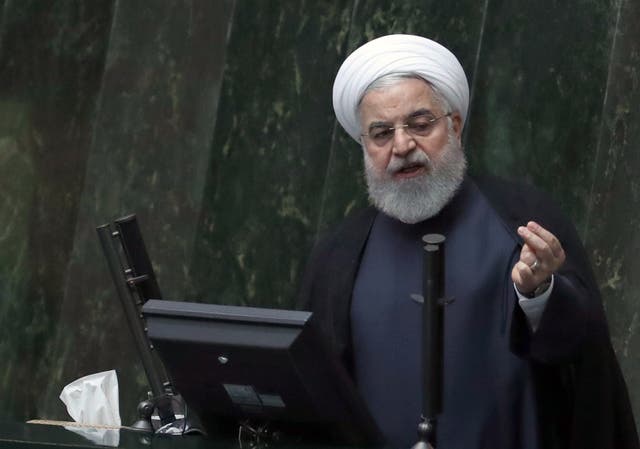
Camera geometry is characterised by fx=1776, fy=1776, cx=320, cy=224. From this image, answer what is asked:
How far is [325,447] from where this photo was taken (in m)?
3.86

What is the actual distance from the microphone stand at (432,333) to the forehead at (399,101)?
3.18 feet

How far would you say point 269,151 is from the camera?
255 inches

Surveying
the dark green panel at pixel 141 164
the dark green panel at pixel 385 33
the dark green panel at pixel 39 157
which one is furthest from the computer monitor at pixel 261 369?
the dark green panel at pixel 39 157

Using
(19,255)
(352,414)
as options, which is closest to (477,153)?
(19,255)

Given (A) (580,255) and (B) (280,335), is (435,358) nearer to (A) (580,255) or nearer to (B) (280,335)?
(B) (280,335)

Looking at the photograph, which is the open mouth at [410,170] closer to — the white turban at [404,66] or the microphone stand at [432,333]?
the white turban at [404,66]

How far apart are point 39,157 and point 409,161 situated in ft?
8.20

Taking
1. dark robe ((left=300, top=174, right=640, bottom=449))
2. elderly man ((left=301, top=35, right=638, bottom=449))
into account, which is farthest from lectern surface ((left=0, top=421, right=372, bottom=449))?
elderly man ((left=301, top=35, right=638, bottom=449))

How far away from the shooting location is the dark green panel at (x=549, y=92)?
19.8 ft

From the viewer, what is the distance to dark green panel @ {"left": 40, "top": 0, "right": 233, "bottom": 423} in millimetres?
6605

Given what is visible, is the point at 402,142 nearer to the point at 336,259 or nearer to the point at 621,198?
the point at 336,259

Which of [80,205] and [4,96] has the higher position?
[4,96]

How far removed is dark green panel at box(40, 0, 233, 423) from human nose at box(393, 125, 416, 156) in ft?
6.56

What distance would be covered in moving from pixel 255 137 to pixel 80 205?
2.60 ft
